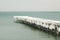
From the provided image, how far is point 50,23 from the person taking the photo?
88.3 feet

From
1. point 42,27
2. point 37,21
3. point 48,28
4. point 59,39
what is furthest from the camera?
point 37,21

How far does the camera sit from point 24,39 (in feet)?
78.3

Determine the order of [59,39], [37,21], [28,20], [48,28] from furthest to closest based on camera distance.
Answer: [28,20], [37,21], [48,28], [59,39]

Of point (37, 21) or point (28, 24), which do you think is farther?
point (28, 24)

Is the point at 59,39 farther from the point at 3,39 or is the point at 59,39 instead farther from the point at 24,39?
the point at 3,39

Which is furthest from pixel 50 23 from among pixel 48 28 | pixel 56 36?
pixel 56 36

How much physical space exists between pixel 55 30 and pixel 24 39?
3.90m

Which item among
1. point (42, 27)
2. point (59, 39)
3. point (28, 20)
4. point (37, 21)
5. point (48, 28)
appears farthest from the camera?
point (28, 20)

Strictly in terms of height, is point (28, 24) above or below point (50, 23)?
below

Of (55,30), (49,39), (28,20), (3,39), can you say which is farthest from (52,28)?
(28,20)

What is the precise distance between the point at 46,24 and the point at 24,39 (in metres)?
5.26

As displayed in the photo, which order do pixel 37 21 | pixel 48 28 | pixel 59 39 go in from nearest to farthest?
pixel 59 39
pixel 48 28
pixel 37 21

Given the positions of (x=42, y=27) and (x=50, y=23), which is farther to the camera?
(x=42, y=27)

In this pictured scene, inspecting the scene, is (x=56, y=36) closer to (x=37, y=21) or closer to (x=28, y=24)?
(x=37, y=21)
